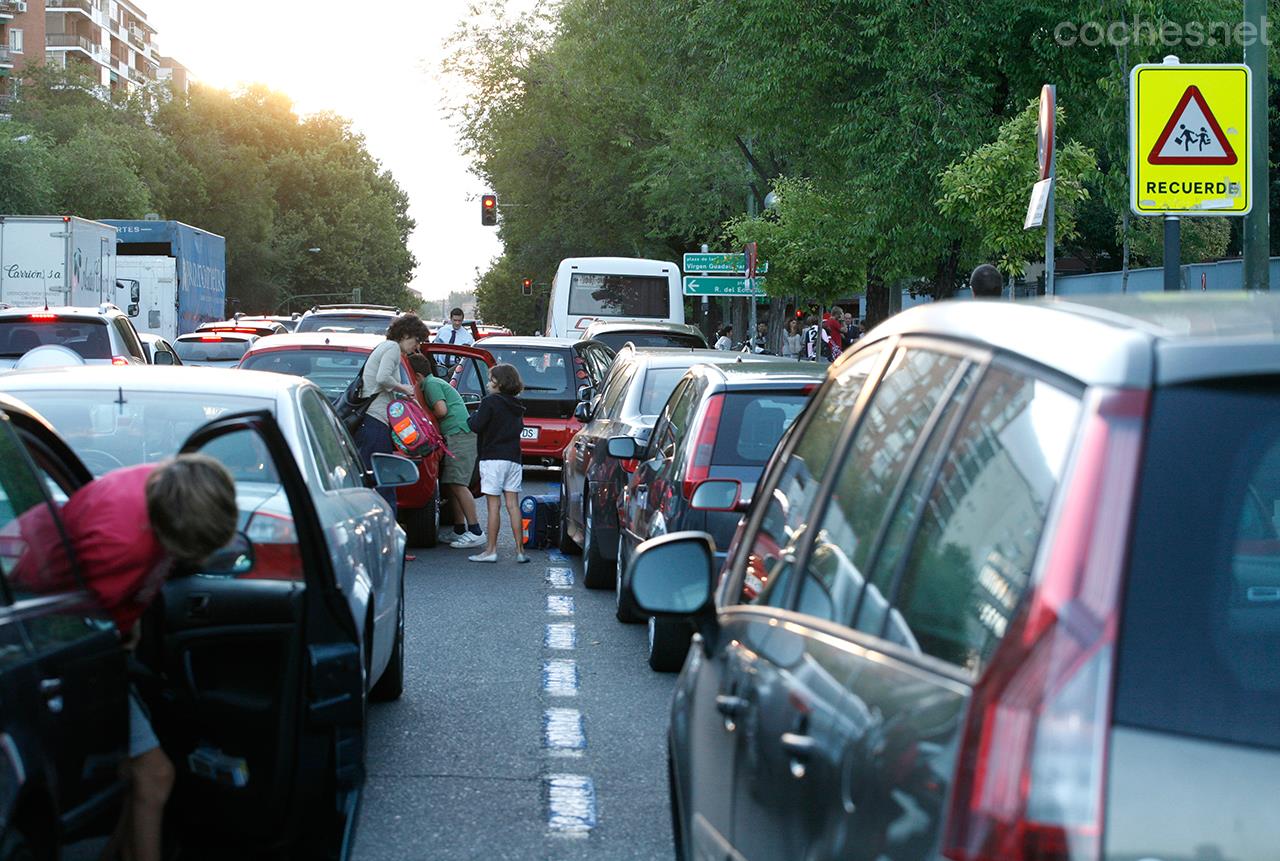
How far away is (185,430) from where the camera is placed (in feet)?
22.4

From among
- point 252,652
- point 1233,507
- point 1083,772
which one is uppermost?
point 1233,507

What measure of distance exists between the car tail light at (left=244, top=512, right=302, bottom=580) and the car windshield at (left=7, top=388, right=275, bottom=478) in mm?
1057

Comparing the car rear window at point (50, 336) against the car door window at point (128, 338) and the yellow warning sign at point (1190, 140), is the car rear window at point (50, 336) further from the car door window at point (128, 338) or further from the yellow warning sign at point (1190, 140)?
the yellow warning sign at point (1190, 140)

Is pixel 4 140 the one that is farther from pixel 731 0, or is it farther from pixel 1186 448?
pixel 1186 448

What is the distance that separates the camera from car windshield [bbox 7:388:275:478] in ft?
22.4

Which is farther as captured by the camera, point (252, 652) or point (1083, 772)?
point (252, 652)

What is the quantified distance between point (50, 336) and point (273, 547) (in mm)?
13073

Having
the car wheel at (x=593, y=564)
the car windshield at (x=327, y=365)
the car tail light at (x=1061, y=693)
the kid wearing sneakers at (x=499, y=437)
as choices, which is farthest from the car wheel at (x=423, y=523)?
the car tail light at (x=1061, y=693)

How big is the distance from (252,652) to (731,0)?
20207mm

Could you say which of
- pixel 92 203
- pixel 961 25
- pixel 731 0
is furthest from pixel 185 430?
pixel 92 203

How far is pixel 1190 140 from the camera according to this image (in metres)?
9.90

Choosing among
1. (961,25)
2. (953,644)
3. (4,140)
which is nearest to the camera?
(953,644)

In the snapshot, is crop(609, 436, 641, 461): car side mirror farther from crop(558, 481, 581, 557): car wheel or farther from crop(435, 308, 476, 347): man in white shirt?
crop(435, 308, 476, 347): man in white shirt

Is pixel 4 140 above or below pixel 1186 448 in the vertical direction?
above
